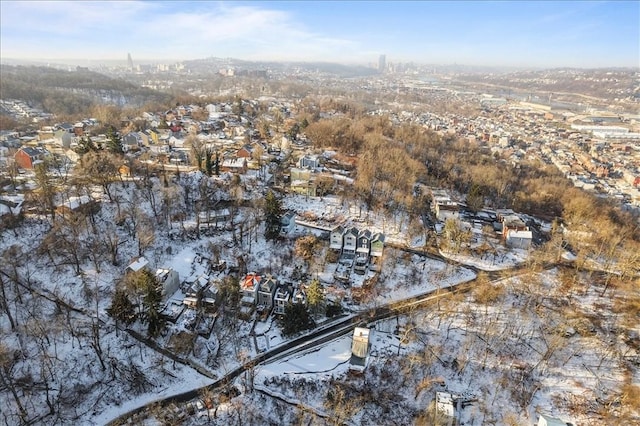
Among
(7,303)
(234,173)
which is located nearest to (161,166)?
(234,173)

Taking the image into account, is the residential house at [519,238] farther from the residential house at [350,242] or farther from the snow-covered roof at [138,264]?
the snow-covered roof at [138,264]

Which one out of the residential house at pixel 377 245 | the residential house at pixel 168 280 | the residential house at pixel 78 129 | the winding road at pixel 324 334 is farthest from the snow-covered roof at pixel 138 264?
the residential house at pixel 78 129

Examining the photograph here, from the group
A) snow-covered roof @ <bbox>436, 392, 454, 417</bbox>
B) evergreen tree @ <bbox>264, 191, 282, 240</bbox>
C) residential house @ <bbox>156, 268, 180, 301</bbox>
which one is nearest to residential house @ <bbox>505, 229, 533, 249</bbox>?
snow-covered roof @ <bbox>436, 392, 454, 417</bbox>

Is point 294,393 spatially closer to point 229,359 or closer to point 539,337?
point 229,359

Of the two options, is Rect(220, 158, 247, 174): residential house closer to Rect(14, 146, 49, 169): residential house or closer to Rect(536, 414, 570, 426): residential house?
Rect(14, 146, 49, 169): residential house

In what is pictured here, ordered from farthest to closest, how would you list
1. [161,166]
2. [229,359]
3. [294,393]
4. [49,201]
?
[161,166] → [49,201] → [229,359] → [294,393]
